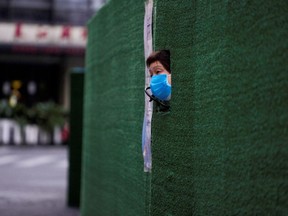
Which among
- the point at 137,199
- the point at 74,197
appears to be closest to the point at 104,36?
the point at 137,199

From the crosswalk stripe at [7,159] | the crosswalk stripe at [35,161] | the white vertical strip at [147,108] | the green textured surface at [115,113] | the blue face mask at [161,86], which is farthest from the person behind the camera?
the crosswalk stripe at [7,159]

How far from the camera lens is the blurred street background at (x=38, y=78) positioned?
18125 mm

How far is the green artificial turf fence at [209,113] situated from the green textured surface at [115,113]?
0.01 metres

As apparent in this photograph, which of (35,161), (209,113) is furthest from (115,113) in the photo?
(35,161)

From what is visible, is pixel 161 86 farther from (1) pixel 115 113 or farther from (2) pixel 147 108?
(1) pixel 115 113

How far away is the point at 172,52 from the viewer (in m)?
3.62

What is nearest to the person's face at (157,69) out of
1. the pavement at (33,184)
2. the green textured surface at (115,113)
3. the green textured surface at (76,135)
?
the green textured surface at (115,113)

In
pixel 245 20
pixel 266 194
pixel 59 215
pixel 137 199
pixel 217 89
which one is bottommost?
pixel 59 215

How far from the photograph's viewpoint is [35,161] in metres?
17.3

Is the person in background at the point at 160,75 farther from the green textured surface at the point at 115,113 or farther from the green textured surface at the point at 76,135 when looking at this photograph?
the green textured surface at the point at 76,135

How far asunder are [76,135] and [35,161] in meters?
8.52

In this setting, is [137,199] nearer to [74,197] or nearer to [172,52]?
[172,52]

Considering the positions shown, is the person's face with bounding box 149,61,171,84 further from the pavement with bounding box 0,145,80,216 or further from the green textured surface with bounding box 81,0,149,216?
the pavement with bounding box 0,145,80,216

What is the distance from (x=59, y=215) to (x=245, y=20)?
590 cm
